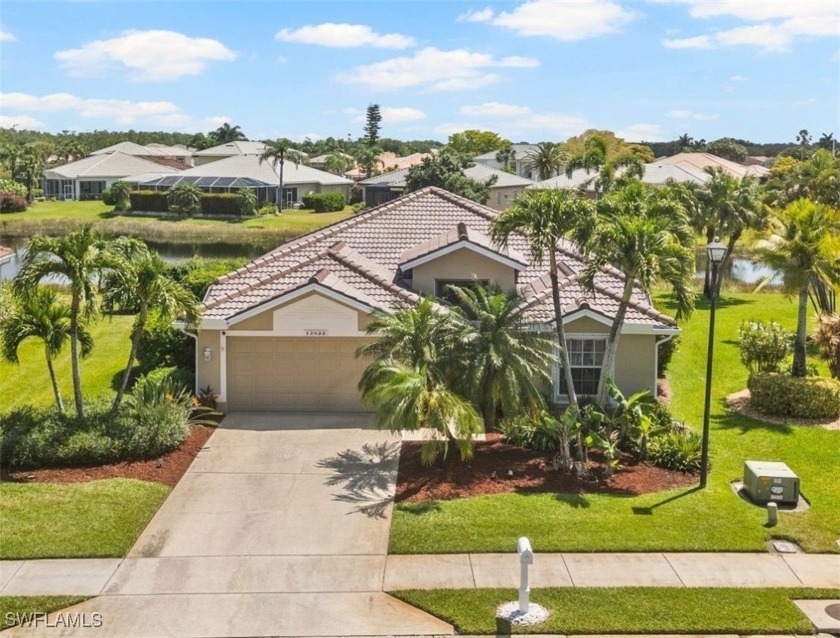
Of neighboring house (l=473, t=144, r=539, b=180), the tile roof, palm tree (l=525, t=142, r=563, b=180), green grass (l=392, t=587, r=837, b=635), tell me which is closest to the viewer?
green grass (l=392, t=587, r=837, b=635)

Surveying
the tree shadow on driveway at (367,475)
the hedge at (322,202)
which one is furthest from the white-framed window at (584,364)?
the hedge at (322,202)

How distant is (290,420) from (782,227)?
11902mm

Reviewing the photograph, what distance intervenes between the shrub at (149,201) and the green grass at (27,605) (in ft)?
216

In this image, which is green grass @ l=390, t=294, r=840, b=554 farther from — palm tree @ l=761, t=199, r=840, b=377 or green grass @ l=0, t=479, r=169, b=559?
green grass @ l=0, t=479, r=169, b=559

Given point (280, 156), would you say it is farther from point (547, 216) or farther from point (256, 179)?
point (547, 216)

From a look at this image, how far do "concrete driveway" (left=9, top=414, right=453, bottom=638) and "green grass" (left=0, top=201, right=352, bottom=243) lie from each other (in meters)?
47.7

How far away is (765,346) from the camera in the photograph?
21250mm

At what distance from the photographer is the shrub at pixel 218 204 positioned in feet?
238

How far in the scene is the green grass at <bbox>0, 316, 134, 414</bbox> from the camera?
20781 millimetres

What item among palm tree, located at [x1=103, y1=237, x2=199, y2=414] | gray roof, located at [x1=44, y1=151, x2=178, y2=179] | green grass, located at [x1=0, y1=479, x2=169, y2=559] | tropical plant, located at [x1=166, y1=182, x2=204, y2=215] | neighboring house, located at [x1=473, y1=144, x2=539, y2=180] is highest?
neighboring house, located at [x1=473, y1=144, x2=539, y2=180]

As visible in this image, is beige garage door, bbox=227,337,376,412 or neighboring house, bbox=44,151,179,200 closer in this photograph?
beige garage door, bbox=227,337,376,412

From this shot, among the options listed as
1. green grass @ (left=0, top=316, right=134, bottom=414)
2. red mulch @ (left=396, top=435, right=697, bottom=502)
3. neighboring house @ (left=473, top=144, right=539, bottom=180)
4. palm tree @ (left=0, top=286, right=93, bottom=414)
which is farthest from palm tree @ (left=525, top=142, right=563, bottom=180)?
palm tree @ (left=0, top=286, right=93, bottom=414)

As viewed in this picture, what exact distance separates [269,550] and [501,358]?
5.57m

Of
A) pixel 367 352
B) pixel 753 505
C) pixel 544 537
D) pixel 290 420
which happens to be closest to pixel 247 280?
pixel 290 420
